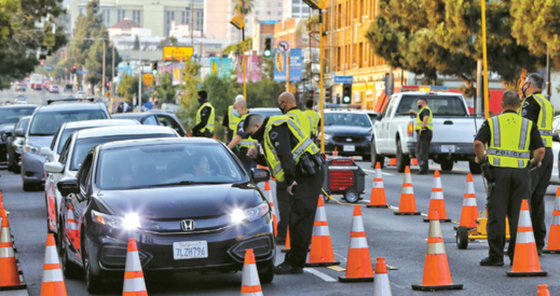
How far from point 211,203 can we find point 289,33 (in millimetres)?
101727

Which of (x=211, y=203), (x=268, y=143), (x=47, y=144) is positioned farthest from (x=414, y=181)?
(x=211, y=203)

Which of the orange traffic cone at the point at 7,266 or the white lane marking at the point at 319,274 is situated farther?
the white lane marking at the point at 319,274

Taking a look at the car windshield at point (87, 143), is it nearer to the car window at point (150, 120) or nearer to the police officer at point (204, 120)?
the police officer at point (204, 120)

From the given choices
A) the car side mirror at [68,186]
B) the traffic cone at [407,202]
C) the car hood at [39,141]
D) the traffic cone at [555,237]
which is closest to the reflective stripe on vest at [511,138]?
the traffic cone at [555,237]

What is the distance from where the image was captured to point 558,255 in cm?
1116

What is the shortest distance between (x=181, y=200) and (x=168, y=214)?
0.26 m

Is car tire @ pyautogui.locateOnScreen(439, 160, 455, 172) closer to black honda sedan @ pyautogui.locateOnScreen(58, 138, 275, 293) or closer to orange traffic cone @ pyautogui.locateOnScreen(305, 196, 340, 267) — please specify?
orange traffic cone @ pyautogui.locateOnScreen(305, 196, 340, 267)

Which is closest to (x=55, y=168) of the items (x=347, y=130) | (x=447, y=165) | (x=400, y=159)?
(x=400, y=159)

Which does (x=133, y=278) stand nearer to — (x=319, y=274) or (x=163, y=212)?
(x=163, y=212)

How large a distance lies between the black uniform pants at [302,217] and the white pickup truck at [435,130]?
13978 millimetres

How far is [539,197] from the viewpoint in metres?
11.0

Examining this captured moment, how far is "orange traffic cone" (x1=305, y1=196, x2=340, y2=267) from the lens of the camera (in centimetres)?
1030

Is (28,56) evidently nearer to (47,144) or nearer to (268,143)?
(47,144)

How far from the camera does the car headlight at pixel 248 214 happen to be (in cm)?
878
